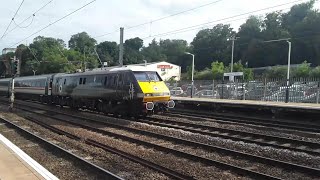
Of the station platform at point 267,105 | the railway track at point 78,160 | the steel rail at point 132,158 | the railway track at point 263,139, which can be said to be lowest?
the railway track at point 78,160

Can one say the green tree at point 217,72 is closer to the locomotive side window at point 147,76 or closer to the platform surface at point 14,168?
the locomotive side window at point 147,76

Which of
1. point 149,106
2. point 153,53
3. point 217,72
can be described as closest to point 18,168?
Result: point 149,106

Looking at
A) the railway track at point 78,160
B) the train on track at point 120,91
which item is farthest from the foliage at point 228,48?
the railway track at point 78,160

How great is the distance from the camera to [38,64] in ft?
315

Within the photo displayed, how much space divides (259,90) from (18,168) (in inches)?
982

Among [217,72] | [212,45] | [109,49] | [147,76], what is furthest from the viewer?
[109,49]

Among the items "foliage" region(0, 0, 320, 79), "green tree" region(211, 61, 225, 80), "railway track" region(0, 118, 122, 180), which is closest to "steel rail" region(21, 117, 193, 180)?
"railway track" region(0, 118, 122, 180)

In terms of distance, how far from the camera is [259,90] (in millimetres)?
30891

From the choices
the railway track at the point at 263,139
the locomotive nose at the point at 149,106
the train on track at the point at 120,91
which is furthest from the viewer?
the train on track at the point at 120,91

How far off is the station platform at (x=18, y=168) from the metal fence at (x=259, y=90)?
20802 millimetres

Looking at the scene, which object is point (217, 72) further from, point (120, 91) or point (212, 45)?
point (120, 91)

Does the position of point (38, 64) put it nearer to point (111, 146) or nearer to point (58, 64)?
point (58, 64)

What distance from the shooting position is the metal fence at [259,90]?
Answer: 2672 centimetres

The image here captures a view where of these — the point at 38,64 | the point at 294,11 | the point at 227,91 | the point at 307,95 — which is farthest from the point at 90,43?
the point at 307,95
